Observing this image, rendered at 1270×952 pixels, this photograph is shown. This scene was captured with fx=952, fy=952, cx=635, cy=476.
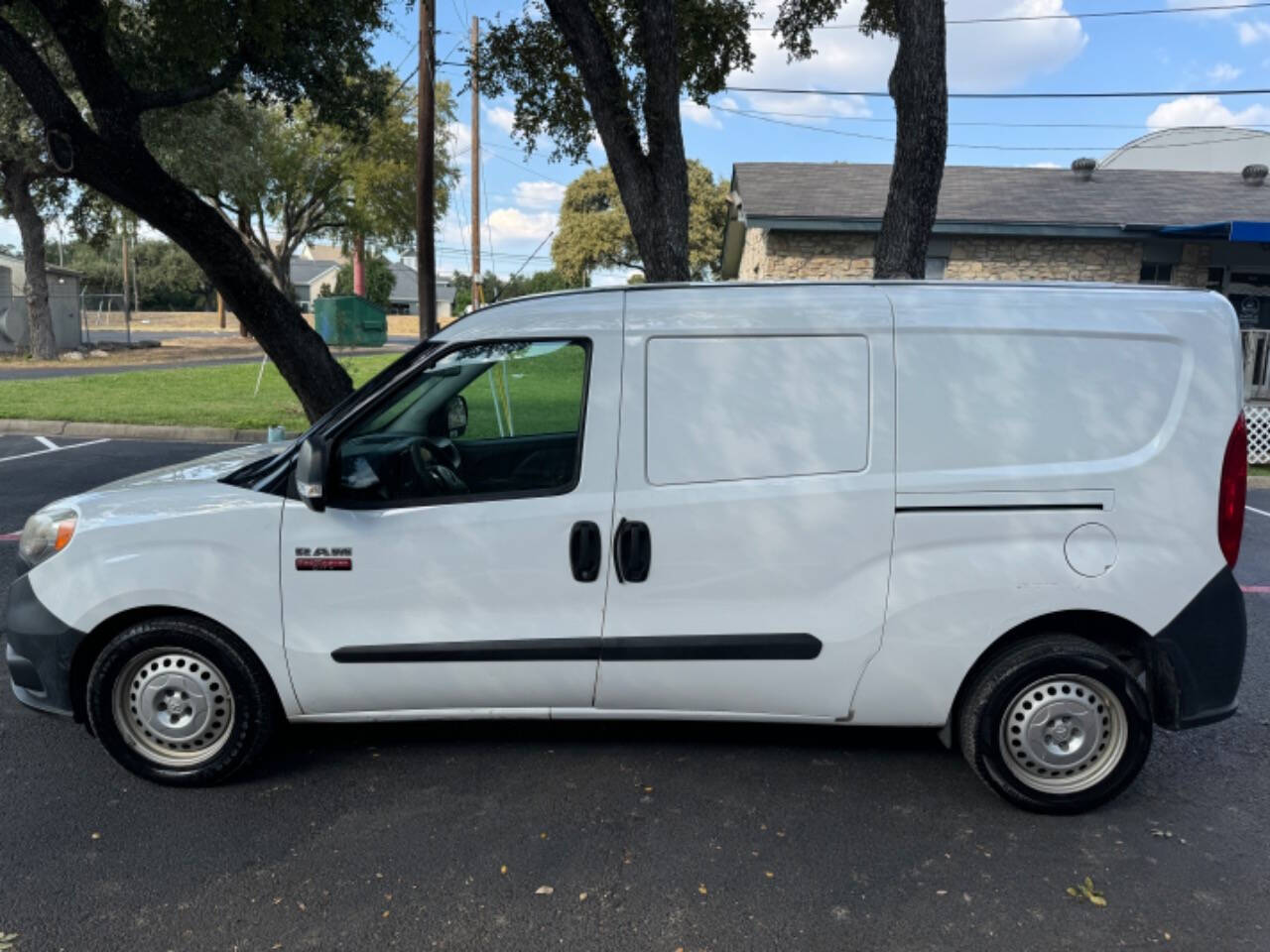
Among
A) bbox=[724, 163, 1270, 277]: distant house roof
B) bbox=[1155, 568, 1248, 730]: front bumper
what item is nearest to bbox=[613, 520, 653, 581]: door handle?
bbox=[1155, 568, 1248, 730]: front bumper

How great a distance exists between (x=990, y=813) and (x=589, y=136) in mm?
9587

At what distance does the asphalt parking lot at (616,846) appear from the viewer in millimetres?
2844

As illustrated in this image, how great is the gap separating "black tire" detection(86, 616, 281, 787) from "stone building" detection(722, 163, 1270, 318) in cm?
1531

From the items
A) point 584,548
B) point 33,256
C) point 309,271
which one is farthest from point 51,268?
point 309,271

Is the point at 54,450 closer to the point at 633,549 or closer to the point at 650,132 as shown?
the point at 650,132

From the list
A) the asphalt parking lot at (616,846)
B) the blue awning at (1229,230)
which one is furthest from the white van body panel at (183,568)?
the blue awning at (1229,230)

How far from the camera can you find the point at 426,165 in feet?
46.7

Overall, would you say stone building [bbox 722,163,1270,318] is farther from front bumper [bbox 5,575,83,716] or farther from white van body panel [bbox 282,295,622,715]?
A: front bumper [bbox 5,575,83,716]

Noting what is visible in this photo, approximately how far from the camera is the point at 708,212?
4744cm

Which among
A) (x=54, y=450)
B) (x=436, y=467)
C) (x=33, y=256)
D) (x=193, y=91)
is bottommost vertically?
(x=54, y=450)

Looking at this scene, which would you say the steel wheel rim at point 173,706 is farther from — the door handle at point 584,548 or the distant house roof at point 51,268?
the distant house roof at point 51,268

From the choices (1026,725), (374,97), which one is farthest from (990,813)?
(374,97)

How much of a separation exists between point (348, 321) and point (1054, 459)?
31.6 meters

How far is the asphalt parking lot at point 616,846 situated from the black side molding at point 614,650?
1.79ft
